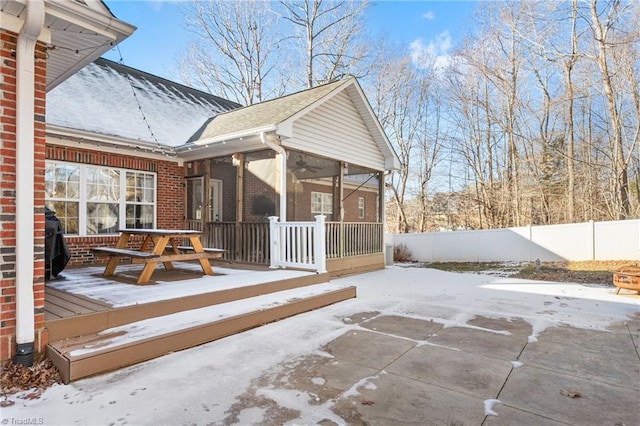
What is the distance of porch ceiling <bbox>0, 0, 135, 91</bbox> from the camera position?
2.94 m

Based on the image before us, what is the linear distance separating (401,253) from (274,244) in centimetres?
935

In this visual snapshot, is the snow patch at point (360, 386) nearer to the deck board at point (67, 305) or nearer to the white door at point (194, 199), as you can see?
the deck board at point (67, 305)

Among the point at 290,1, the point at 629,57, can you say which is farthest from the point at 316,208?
the point at 629,57

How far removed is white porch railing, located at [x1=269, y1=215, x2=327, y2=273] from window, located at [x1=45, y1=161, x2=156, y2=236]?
10.2 feet

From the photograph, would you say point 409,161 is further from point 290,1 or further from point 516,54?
point 290,1

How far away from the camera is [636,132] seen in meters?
13.2

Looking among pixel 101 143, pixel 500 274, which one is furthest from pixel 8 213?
pixel 500 274

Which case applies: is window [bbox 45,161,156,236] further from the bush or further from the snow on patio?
the bush

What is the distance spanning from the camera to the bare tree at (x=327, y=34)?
1877cm

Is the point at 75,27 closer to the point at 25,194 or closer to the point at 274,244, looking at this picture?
the point at 25,194

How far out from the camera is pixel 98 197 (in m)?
7.26

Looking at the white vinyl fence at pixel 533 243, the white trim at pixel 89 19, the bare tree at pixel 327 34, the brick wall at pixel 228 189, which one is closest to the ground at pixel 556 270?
the white vinyl fence at pixel 533 243

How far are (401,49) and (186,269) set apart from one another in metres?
18.0

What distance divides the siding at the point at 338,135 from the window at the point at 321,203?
4.32m
